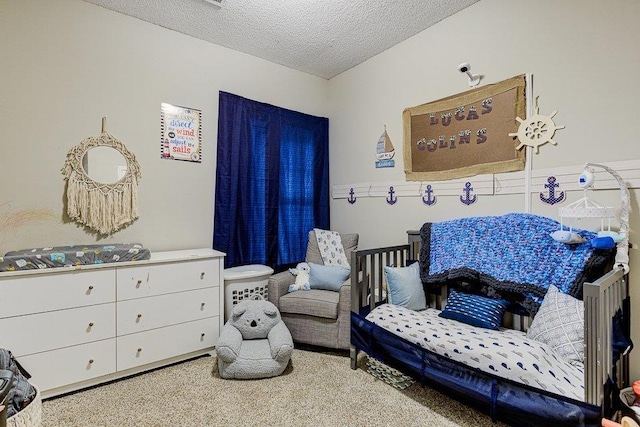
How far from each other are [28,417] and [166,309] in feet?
3.20

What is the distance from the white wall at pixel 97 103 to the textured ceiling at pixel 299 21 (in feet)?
0.51

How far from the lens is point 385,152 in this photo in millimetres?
2998

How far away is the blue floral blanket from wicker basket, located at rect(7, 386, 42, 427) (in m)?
2.25

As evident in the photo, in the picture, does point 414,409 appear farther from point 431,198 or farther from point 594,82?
point 594,82

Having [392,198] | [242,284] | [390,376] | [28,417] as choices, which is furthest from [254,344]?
[392,198]

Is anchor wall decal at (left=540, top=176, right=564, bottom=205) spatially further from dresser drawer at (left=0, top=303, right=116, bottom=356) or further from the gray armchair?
dresser drawer at (left=0, top=303, right=116, bottom=356)

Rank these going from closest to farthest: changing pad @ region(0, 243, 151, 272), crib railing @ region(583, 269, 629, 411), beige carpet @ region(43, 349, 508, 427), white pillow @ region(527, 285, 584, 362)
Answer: crib railing @ region(583, 269, 629, 411) < white pillow @ region(527, 285, 584, 362) < beige carpet @ region(43, 349, 508, 427) < changing pad @ region(0, 243, 151, 272)

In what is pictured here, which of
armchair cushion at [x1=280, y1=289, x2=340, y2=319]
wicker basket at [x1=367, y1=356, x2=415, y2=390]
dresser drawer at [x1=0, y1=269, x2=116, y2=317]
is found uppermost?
dresser drawer at [x1=0, y1=269, x2=116, y2=317]

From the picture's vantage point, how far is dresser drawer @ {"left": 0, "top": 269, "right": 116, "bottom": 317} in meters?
1.79

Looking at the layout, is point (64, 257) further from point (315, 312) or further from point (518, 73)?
point (518, 73)

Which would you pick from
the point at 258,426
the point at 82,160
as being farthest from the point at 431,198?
the point at 82,160

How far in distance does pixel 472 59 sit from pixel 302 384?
252 centimetres

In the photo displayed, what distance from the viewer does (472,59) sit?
2.34 meters

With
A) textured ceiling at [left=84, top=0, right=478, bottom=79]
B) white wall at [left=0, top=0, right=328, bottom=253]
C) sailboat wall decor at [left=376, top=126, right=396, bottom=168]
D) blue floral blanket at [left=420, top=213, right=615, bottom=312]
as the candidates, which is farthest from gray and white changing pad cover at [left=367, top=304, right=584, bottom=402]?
textured ceiling at [left=84, top=0, right=478, bottom=79]
